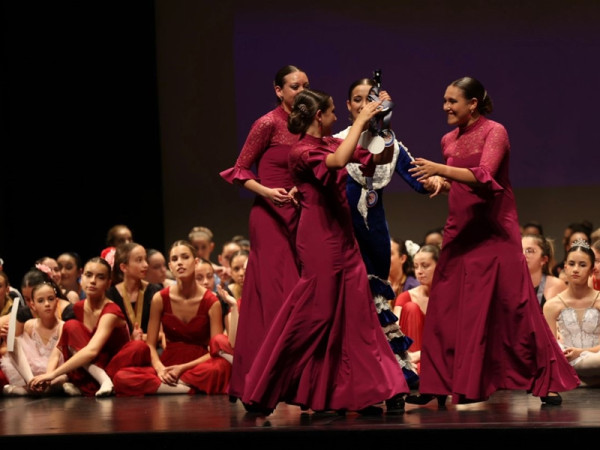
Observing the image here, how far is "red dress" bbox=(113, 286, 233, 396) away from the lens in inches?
207

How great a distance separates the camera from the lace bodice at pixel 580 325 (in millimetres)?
4922

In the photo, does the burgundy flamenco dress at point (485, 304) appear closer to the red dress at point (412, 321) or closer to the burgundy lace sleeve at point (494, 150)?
the burgundy lace sleeve at point (494, 150)

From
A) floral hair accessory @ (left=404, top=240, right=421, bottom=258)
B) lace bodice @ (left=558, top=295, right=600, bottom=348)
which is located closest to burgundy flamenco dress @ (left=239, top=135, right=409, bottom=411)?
lace bodice @ (left=558, top=295, right=600, bottom=348)

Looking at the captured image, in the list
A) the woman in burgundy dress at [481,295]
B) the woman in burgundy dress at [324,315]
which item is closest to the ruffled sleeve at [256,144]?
the woman in burgundy dress at [324,315]

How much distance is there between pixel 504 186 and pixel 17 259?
5271mm

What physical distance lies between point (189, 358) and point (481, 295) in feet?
6.66

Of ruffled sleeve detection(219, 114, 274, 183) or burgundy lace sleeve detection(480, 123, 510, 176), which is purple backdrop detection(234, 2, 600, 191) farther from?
burgundy lace sleeve detection(480, 123, 510, 176)

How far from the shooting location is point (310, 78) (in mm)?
8461

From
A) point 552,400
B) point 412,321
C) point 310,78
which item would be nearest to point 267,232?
point 552,400

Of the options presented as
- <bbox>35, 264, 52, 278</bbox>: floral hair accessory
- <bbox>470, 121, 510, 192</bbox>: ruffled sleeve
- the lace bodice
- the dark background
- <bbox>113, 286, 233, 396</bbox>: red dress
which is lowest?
<bbox>113, 286, 233, 396</bbox>: red dress

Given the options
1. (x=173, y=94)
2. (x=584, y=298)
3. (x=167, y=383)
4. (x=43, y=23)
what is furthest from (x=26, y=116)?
(x=584, y=298)

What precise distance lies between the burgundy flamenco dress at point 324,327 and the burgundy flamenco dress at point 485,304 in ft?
1.08

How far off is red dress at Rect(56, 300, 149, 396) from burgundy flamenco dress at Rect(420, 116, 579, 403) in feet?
6.13

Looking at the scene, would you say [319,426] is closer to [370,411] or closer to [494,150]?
[370,411]
